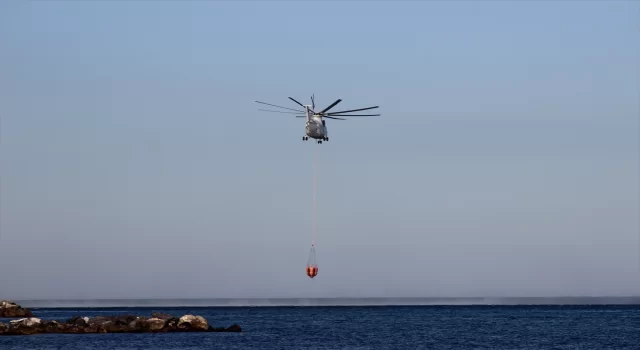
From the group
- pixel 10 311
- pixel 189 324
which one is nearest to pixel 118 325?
pixel 189 324

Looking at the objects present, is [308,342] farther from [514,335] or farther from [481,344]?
[514,335]

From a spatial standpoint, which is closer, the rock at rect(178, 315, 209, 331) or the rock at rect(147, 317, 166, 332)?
the rock at rect(147, 317, 166, 332)

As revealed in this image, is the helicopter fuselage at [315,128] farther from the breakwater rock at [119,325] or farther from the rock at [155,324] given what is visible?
the breakwater rock at [119,325]

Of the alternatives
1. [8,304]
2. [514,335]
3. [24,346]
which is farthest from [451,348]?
[8,304]

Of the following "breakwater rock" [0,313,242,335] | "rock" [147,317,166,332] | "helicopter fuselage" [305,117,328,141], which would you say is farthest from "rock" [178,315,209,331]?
"helicopter fuselage" [305,117,328,141]

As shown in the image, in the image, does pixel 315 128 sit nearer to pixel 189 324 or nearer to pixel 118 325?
pixel 189 324

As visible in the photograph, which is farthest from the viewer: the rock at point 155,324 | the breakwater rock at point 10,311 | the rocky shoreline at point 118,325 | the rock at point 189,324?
the breakwater rock at point 10,311

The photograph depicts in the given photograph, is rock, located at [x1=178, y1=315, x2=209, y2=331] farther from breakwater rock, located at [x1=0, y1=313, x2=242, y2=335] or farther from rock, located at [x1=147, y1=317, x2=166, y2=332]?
rock, located at [x1=147, y1=317, x2=166, y2=332]

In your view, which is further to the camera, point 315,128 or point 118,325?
point 118,325

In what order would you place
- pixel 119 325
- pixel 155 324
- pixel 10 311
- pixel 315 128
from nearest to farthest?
pixel 315 128 < pixel 155 324 < pixel 119 325 < pixel 10 311

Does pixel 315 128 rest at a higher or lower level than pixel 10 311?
higher

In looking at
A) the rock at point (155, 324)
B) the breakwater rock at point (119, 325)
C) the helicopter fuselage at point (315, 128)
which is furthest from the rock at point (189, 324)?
the helicopter fuselage at point (315, 128)

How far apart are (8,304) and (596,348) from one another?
322 feet

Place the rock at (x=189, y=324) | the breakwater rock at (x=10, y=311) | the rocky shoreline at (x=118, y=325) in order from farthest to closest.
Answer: the breakwater rock at (x=10, y=311) < the rock at (x=189, y=324) < the rocky shoreline at (x=118, y=325)
